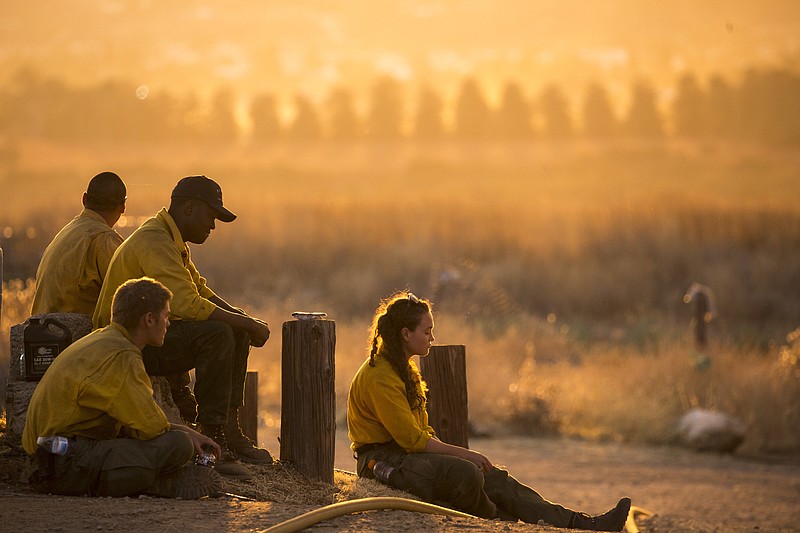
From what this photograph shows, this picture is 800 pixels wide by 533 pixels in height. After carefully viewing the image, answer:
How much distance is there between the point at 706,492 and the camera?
1462 centimetres

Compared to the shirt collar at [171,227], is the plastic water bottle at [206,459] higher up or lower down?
lower down

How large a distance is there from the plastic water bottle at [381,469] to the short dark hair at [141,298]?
1.91 m

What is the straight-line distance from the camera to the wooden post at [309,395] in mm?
7773

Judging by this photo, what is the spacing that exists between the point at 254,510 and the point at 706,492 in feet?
30.4

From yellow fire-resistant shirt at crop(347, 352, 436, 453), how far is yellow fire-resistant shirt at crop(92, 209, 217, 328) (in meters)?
1.08

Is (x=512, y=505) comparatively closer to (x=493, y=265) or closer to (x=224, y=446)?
(x=224, y=446)

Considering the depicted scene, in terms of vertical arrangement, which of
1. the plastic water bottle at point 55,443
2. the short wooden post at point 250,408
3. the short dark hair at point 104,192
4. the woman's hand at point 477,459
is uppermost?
the short dark hair at point 104,192

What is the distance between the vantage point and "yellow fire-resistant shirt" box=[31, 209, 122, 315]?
25.4ft

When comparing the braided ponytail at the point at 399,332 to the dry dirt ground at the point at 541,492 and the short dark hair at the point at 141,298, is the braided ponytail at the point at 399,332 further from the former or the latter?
the short dark hair at the point at 141,298

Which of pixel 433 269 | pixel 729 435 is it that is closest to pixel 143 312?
pixel 729 435

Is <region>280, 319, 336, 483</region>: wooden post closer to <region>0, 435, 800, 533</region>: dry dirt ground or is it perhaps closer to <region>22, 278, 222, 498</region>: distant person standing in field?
<region>0, 435, 800, 533</region>: dry dirt ground

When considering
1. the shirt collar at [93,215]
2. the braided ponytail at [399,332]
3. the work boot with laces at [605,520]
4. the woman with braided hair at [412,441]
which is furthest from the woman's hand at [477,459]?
the shirt collar at [93,215]

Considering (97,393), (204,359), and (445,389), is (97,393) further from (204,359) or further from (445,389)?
(445,389)

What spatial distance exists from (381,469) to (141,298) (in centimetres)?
203
